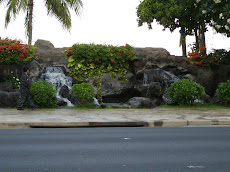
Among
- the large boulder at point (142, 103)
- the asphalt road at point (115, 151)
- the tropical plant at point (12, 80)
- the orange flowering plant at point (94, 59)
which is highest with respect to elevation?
the orange flowering plant at point (94, 59)

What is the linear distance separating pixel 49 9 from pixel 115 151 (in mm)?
19894

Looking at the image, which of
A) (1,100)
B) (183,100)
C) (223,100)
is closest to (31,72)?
(1,100)

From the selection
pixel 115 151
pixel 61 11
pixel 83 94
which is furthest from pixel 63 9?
pixel 115 151

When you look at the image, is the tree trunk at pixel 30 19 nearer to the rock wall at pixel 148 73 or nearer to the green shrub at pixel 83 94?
the rock wall at pixel 148 73

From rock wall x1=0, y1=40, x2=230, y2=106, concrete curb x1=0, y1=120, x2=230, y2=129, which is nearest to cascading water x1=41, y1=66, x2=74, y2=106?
rock wall x1=0, y1=40, x2=230, y2=106

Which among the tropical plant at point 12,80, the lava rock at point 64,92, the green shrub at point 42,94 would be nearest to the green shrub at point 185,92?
the lava rock at point 64,92

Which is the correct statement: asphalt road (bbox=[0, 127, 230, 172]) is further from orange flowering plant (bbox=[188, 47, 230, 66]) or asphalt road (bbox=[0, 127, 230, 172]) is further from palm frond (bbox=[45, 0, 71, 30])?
palm frond (bbox=[45, 0, 71, 30])

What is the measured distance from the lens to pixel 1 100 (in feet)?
44.2

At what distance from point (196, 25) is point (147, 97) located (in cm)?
829

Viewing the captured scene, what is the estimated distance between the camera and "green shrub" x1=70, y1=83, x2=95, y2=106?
13.8 m

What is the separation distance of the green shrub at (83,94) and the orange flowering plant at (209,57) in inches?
304

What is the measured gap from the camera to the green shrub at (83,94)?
13.8m

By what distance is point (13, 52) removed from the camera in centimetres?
1583

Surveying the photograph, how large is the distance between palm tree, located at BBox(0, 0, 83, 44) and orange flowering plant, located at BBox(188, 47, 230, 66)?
981 centimetres
